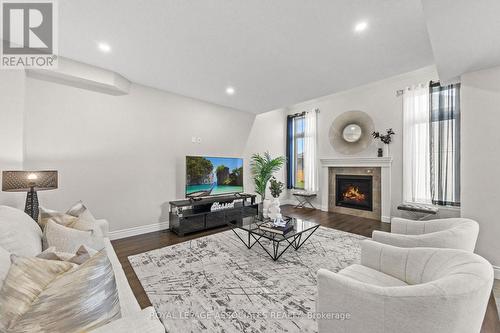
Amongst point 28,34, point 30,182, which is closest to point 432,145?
point 30,182

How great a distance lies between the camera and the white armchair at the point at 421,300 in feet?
2.89

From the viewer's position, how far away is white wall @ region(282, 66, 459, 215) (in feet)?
14.3

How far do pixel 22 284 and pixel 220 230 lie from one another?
3.16 meters

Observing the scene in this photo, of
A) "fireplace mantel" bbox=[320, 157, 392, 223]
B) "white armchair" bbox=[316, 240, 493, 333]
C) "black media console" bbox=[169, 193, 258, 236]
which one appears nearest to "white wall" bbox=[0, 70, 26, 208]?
"black media console" bbox=[169, 193, 258, 236]

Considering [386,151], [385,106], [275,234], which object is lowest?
[275,234]

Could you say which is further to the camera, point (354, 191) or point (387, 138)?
point (354, 191)

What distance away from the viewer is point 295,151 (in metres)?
6.41

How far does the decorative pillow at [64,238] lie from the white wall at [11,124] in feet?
5.14

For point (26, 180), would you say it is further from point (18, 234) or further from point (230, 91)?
point (230, 91)

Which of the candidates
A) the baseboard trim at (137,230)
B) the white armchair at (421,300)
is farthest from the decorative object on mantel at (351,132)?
the baseboard trim at (137,230)

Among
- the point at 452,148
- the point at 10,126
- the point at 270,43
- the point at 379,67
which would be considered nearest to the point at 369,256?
the point at 270,43

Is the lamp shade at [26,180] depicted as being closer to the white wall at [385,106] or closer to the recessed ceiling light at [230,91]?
the recessed ceiling light at [230,91]

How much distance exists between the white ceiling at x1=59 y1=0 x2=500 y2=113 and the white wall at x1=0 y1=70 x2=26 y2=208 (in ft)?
2.16

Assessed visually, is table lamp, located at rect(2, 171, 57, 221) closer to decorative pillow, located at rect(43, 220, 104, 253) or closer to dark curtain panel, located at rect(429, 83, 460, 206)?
decorative pillow, located at rect(43, 220, 104, 253)
